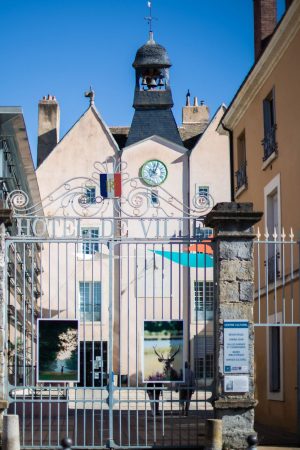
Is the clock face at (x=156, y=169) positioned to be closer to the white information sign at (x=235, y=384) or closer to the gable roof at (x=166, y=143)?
the gable roof at (x=166, y=143)

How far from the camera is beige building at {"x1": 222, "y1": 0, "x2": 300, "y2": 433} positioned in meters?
17.3

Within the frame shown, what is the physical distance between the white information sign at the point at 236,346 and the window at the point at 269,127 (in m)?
7.01

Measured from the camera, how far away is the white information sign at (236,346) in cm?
1281

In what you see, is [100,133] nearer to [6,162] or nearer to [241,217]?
[6,162]

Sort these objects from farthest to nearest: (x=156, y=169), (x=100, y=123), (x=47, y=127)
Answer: (x=47, y=127), (x=100, y=123), (x=156, y=169)

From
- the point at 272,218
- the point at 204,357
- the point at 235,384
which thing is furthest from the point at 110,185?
the point at 272,218

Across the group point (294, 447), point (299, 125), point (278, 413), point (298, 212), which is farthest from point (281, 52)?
point (294, 447)

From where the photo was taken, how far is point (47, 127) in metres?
47.3

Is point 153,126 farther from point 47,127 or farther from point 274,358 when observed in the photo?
point 274,358

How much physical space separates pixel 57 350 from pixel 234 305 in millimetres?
2630

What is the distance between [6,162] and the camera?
84.0 ft

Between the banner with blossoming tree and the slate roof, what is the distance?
3289 cm

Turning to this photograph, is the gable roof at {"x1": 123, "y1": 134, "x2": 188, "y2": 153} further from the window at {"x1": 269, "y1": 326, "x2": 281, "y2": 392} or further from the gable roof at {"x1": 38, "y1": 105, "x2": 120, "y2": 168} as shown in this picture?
the window at {"x1": 269, "y1": 326, "x2": 281, "y2": 392}

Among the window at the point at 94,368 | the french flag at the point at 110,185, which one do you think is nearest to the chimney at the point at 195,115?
the window at the point at 94,368
